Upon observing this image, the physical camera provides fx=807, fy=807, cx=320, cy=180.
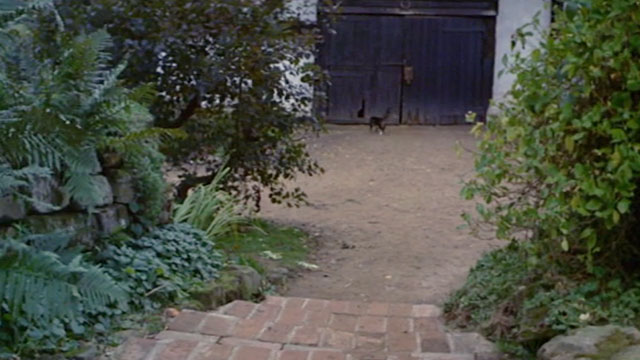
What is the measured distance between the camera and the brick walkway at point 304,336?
302 cm

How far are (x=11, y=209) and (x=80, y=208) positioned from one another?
429 millimetres

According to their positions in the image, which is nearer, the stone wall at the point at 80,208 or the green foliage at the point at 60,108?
the green foliage at the point at 60,108

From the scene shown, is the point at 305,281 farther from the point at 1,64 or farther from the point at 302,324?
the point at 1,64

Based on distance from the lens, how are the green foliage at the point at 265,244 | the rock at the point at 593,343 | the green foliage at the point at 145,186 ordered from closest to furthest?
1. the rock at the point at 593,343
2. the green foliage at the point at 145,186
3. the green foliage at the point at 265,244

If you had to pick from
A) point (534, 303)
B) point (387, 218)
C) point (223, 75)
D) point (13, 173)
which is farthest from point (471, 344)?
point (387, 218)

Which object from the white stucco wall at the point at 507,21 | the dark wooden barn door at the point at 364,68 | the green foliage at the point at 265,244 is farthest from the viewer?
the dark wooden barn door at the point at 364,68

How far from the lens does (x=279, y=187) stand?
704 centimetres

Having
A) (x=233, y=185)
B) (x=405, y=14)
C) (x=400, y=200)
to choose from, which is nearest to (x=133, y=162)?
(x=233, y=185)

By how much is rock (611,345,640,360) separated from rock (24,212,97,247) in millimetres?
1978

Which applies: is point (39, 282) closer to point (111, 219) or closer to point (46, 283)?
point (46, 283)

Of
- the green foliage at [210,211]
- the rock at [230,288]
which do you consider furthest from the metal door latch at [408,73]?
the rock at [230,288]

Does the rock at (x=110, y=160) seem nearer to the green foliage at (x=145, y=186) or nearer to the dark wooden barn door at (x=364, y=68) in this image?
the green foliage at (x=145, y=186)

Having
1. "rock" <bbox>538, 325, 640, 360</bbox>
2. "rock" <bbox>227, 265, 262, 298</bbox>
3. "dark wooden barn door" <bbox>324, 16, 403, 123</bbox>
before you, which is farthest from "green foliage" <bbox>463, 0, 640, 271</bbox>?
"dark wooden barn door" <bbox>324, 16, 403, 123</bbox>

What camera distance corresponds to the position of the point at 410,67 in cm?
1280
